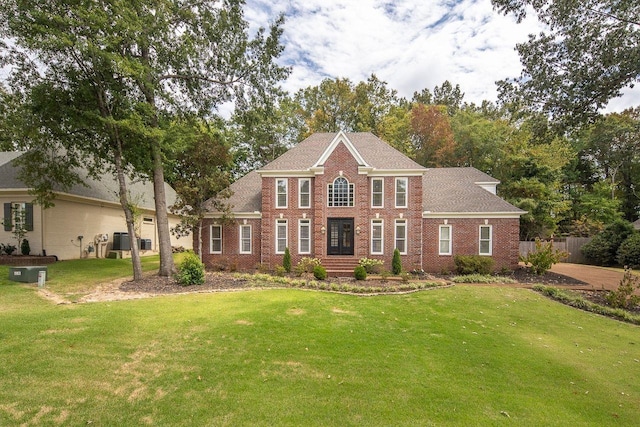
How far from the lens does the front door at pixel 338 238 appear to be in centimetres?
1764

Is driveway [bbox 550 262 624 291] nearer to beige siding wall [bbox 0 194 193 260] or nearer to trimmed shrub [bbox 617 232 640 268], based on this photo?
trimmed shrub [bbox 617 232 640 268]

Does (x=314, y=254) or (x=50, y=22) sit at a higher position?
(x=50, y=22)

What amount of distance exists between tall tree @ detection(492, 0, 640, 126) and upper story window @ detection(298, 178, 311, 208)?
10688 millimetres

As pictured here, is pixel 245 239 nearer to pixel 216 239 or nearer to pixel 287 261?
pixel 216 239

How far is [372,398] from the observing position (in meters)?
4.73

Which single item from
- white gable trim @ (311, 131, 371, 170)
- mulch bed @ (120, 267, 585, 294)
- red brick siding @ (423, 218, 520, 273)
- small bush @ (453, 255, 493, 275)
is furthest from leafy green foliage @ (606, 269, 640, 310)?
white gable trim @ (311, 131, 371, 170)

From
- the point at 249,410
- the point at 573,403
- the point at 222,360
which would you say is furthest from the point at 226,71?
the point at 573,403

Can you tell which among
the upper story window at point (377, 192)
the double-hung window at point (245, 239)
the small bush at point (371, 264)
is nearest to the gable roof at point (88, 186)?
the double-hung window at point (245, 239)

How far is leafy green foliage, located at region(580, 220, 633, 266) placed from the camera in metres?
21.1

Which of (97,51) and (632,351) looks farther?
(97,51)

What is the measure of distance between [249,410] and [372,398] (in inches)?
75.5

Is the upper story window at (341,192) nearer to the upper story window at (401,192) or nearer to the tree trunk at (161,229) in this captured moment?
the upper story window at (401,192)

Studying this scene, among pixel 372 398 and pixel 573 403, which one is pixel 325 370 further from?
pixel 573 403

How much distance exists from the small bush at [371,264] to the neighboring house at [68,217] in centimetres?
1222
